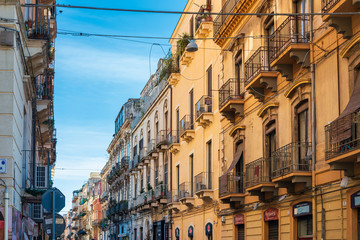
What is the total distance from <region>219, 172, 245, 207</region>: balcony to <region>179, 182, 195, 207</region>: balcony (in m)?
7.85

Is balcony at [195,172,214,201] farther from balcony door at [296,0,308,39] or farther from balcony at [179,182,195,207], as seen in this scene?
balcony door at [296,0,308,39]

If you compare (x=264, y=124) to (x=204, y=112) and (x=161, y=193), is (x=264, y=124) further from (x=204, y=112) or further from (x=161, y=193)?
(x=161, y=193)

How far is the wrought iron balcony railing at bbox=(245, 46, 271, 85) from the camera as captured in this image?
66.2 feet

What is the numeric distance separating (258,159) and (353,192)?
20.2ft

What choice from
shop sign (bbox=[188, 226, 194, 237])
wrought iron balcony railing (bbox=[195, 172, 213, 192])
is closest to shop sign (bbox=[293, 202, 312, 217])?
wrought iron balcony railing (bbox=[195, 172, 213, 192])

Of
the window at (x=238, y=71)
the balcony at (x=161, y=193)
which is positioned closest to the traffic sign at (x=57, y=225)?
the window at (x=238, y=71)

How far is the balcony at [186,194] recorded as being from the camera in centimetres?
3154

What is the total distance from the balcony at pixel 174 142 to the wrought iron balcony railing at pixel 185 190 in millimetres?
3178

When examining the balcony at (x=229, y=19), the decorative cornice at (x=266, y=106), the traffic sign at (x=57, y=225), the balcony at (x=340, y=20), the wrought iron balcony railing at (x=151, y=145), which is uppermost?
the balcony at (x=229, y=19)

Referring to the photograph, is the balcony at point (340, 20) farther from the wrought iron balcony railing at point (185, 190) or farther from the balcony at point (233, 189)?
the wrought iron balcony railing at point (185, 190)

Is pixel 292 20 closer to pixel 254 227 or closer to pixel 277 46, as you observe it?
pixel 277 46

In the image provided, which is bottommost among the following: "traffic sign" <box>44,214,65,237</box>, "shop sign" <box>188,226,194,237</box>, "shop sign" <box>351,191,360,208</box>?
"shop sign" <box>188,226,194,237</box>

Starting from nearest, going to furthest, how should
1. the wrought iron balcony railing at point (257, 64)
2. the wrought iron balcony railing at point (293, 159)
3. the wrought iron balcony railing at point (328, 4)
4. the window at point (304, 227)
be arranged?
the wrought iron balcony railing at point (328, 4) → the wrought iron balcony railing at point (293, 159) → the window at point (304, 227) → the wrought iron balcony railing at point (257, 64)

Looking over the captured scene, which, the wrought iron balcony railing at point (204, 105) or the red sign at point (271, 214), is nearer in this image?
the red sign at point (271, 214)
